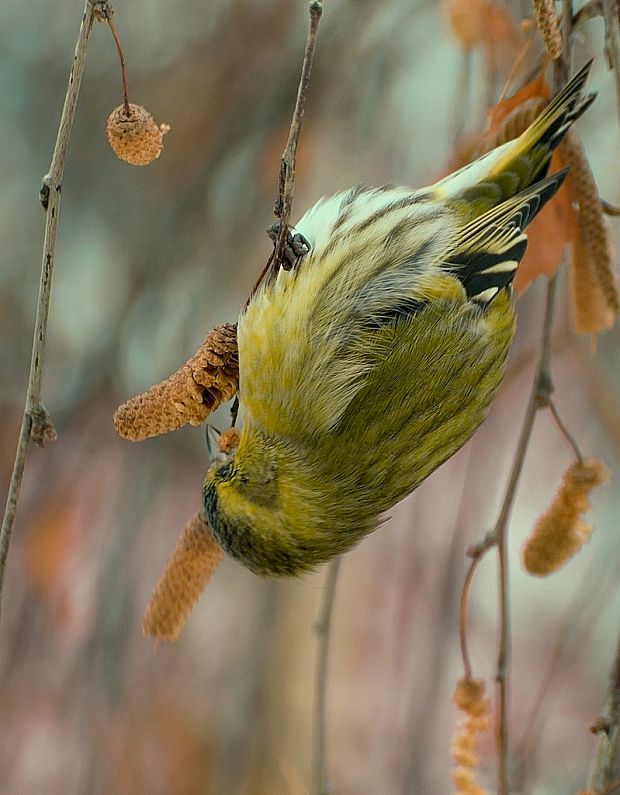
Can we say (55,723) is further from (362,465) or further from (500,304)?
(500,304)

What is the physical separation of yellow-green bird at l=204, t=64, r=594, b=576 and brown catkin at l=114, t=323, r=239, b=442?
0.75 ft

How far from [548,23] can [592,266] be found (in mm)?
398

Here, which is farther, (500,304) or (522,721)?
(522,721)

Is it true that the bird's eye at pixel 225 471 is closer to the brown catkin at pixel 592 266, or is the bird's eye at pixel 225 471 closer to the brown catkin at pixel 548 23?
the brown catkin at pixel 592 266

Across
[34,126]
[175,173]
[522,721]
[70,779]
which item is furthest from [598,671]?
[34,126]

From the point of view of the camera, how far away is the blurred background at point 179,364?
8.29 feet

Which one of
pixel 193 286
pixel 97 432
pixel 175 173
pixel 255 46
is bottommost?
pixel 97 432

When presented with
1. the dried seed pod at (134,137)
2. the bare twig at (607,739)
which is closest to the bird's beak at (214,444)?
the dried seed pod at (134,137)

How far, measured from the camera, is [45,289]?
39.9 inches

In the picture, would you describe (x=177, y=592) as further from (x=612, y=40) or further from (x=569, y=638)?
(x=569, y=638)

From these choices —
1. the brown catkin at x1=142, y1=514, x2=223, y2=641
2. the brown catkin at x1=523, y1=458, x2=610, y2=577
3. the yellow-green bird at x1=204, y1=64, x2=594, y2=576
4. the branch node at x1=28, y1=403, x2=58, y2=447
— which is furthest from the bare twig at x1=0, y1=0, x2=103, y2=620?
the brown catkin at x1=523, y1=458, x2=610, y2=577

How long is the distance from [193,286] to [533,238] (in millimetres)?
1191

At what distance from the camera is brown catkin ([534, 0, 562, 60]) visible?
123 centimetres

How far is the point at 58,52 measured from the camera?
2787 mm
